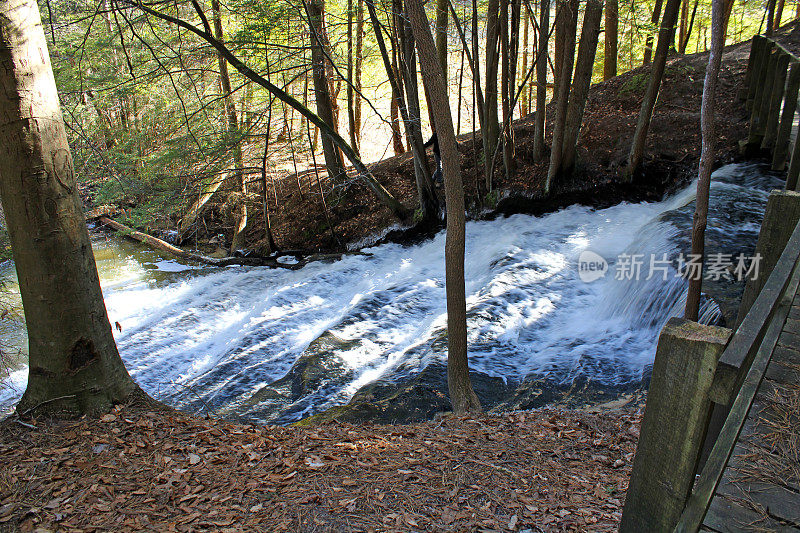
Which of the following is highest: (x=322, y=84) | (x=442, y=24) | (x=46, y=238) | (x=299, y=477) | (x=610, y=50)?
(x=610, y=50)

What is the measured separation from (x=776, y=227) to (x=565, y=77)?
782cm

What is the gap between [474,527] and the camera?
9.61 ft

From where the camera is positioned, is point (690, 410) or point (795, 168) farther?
point (795, 168)

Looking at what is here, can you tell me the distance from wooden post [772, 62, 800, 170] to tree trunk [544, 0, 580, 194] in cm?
357

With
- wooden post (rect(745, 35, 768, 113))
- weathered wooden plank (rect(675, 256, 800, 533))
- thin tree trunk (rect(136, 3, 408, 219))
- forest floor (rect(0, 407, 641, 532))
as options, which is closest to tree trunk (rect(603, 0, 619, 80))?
wooden post (rect(745, 35, 768, 113))

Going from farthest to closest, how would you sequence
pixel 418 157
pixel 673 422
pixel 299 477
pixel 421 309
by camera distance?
1. pixel 418 157
2. pixel 421 309
3. pixel 299 477
4. pixel 673 422

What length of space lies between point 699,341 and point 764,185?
944 cm

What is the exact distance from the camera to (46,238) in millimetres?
3748

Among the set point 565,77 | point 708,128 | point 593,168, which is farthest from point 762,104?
point 708,128

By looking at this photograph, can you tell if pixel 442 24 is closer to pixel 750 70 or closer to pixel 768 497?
pixel 750 70

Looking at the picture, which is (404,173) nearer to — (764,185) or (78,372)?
(764,185)

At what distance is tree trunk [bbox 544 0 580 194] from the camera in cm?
975

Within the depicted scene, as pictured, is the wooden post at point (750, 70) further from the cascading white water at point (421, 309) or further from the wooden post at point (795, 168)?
the wooden post at point (795, 168)

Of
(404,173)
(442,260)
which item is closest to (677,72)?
(404,173)
